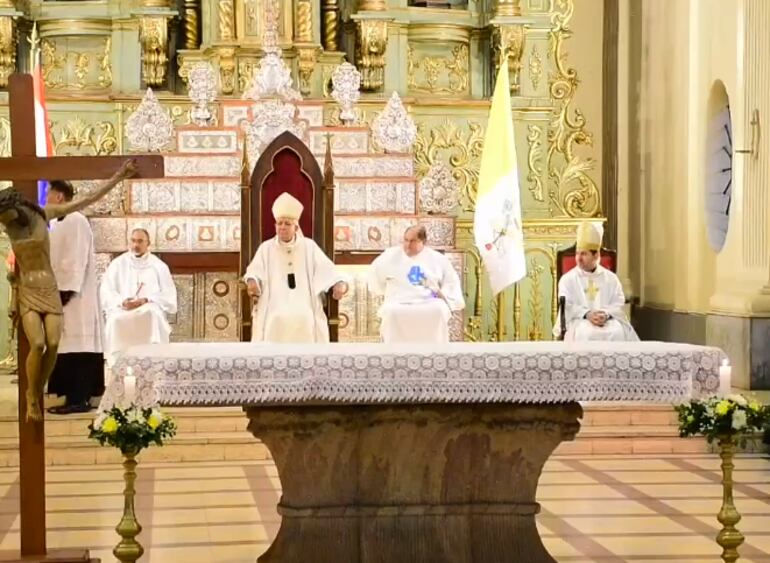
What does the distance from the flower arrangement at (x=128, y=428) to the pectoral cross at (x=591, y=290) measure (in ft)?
21.6

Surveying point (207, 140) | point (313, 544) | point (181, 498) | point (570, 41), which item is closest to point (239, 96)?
point (207, 140)

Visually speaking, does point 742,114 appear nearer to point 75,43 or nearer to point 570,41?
point 570,41

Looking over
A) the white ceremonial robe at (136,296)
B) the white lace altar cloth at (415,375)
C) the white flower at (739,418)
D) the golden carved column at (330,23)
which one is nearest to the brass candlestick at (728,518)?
the white flower at (739,418)

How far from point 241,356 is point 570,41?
11.0 m

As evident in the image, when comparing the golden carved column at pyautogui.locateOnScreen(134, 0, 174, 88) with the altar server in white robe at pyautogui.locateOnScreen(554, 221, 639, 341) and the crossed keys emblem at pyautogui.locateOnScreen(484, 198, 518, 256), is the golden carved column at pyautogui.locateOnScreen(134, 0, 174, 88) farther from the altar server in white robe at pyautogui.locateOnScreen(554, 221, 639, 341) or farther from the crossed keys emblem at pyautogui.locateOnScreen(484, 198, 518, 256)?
the altar server in white robe at pyautogui.locateOnScreen(554, 221, 639, 341)

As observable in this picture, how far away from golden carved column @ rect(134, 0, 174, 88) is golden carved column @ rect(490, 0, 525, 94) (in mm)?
3072

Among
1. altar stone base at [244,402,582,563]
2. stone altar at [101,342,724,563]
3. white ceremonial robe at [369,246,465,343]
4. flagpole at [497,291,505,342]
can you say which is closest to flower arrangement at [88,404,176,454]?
stone altar at [101,342,724,563]

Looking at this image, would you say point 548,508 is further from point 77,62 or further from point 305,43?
point 77,62

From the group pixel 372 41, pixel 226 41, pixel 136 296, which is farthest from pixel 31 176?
pixel 372 41

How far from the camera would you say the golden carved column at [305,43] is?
14.9m

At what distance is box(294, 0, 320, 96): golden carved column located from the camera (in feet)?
48.9

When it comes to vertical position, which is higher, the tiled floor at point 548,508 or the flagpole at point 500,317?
the flagpole at point 500,317

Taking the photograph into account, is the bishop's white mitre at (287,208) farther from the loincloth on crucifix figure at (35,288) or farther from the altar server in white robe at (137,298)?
the loincloth on crucifix figure at (35,288)

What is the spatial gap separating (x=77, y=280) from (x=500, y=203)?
4352mm
